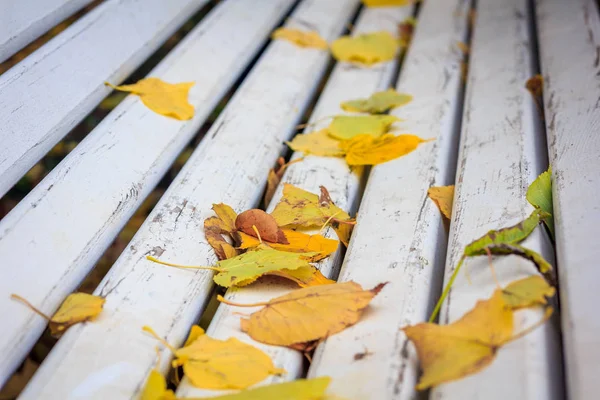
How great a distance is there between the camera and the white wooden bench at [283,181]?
72 cm

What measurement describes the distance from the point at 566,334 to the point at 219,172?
682 mm

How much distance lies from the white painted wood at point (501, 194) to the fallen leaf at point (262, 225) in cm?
27

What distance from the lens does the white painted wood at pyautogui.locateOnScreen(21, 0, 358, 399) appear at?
72 centimetres

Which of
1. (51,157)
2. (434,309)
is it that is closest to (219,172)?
(434,309)

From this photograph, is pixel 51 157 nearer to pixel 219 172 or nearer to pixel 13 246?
pixel 219 172

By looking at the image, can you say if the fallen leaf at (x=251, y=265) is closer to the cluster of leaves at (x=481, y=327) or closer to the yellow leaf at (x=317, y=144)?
the cluster of leaves at (x=481, y=327)

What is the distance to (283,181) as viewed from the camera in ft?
3.83

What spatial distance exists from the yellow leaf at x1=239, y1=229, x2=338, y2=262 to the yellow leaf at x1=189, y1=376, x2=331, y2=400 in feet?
0.97

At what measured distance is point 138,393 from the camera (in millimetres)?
701

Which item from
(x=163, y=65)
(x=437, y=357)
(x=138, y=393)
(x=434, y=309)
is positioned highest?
(x=163, y=65)

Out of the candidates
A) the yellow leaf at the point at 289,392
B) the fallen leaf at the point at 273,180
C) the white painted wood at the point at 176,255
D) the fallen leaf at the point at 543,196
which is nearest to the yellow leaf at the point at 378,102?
the white painted wood at the point at 176,255

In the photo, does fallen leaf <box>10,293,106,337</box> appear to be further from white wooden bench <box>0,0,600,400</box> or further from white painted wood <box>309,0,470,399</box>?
white painted wood <box>309,0,470,399</box>

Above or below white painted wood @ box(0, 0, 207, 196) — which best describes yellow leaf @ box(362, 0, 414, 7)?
above

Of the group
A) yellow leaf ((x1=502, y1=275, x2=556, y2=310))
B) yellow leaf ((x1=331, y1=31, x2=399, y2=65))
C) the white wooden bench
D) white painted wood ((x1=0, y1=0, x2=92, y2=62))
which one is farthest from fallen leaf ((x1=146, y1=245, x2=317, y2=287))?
yellow leaf ((x1=331, y1=31, x2=399, y2=65))
